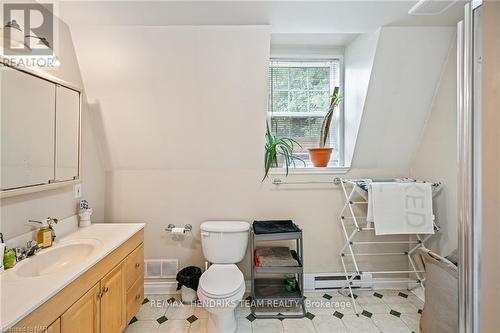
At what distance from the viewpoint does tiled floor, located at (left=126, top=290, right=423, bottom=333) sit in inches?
80.5

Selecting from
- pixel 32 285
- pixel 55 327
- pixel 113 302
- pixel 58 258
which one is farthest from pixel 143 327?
pixel 32 285

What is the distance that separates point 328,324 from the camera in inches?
82.7

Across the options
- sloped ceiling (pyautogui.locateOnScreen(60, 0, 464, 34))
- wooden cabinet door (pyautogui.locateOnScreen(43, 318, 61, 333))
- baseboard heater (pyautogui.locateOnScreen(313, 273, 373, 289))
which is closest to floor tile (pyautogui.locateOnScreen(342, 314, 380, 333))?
baseboard heater (pyautogui.locateOnScreen(313, 273, 373, 289))

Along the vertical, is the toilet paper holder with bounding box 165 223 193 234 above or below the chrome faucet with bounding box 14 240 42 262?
below

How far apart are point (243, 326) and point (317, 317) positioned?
0.63 meters

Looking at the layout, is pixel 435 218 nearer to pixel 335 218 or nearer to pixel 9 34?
pixel 335 218

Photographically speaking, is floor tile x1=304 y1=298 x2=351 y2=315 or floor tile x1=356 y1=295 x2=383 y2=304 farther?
floor tile x1=356 y1=295 x2=383 y2=304

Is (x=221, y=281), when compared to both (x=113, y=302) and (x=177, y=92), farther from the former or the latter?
(x=177, y=92)

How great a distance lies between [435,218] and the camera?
7.84 ft

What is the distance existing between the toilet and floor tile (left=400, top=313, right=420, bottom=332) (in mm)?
1372

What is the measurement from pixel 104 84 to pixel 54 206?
103 cm

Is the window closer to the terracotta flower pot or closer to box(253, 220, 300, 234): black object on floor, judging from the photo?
the terracotta flower pot

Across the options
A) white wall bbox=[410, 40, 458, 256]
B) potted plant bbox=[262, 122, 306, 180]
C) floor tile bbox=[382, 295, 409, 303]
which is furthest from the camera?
potted plant bbox=[262, 122, 306, 180]

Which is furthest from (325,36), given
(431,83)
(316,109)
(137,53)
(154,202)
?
(154,202)
